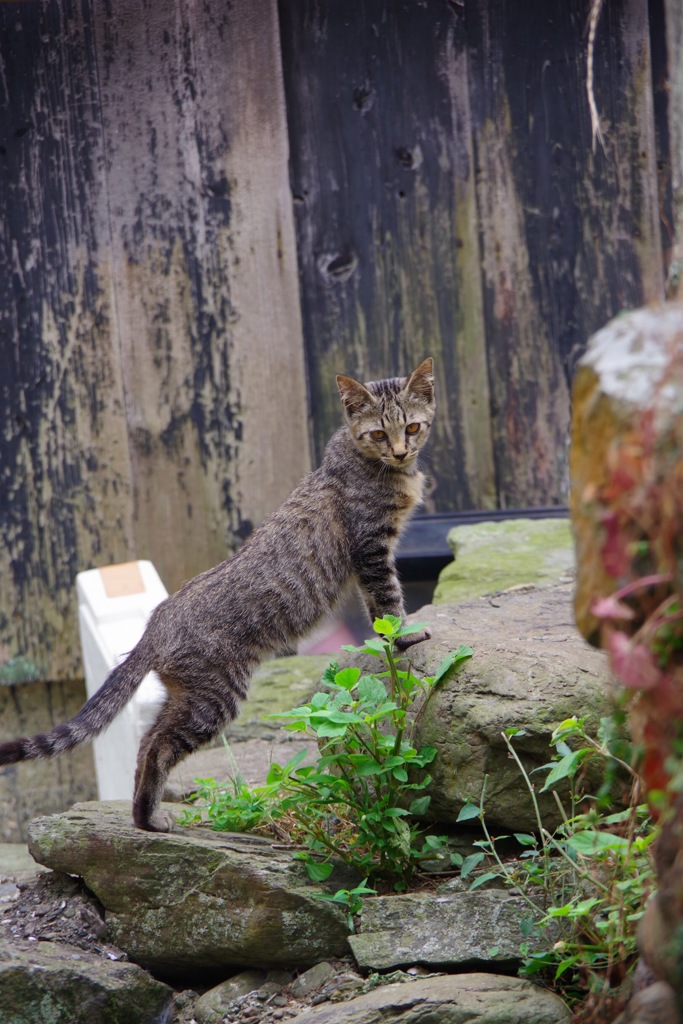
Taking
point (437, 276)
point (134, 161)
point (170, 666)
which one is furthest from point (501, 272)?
point (170, 666)

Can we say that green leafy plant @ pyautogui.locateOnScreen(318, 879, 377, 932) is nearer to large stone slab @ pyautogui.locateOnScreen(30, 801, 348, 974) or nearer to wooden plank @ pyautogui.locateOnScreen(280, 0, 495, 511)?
large stone slab @ pyautogui.locateOnScreen(30, 801, 348, 974)

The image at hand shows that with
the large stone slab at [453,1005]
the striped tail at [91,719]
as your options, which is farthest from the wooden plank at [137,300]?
the large stone slab at [453,1005]

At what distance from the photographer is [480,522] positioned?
5.44 m

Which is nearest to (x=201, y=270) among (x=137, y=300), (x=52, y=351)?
(x=137, y=300)

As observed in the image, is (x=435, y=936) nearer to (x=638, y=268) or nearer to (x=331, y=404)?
(x=331, y=404)

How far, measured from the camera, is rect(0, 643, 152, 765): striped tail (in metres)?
3.48

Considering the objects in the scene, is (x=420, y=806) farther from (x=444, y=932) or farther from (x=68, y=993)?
(x=68, y=993)

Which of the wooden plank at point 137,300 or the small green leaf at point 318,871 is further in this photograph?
the wooden plank at point 137,300

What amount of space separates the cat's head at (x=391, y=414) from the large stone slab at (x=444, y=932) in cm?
178

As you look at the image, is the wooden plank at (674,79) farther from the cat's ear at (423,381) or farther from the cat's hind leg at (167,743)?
the cat's hind leg at (167,743)

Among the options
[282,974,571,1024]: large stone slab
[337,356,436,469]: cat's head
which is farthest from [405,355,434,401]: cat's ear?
[282,974,571,1024]: large stone slab

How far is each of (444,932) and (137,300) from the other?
10.6 feet

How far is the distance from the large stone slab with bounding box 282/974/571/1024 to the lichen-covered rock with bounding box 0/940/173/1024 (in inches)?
18.0

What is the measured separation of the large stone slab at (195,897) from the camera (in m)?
3.11
